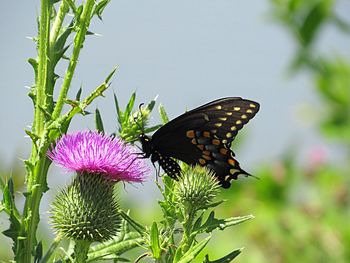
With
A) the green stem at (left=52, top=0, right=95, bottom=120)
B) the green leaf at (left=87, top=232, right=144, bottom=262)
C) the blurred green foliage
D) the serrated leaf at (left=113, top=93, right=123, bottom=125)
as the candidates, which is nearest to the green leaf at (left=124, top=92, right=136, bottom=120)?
the serrated leaf at (left=113, top=93, right=123, bottom=125)

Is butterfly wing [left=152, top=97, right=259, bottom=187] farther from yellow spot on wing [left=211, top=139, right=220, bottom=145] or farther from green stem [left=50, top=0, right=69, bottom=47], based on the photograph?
green stem [left=50, top=0, right=69, bottom=47]

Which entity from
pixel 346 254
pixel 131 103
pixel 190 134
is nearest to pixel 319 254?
pixel 346 254

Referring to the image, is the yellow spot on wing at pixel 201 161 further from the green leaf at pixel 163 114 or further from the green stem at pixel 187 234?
the green stem at pixel 187 234

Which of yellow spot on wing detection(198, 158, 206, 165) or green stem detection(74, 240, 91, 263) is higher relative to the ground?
yellow spot on wing detection(198, 158, 206, 165)

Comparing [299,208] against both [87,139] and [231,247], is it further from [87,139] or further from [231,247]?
[87,139]

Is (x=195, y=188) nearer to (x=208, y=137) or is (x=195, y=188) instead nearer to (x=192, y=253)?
(x=192, y=253)

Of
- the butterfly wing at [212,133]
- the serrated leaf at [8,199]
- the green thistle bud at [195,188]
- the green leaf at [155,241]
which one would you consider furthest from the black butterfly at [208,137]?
the serrated leaf at [8,199]
